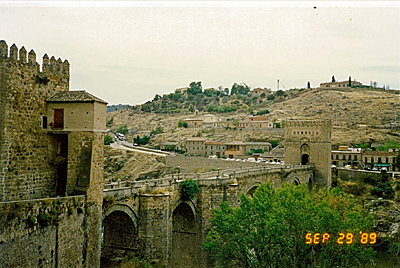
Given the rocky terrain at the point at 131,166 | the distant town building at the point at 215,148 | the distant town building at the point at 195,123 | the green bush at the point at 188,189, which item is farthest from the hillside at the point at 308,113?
the green bush at the point at 188,189

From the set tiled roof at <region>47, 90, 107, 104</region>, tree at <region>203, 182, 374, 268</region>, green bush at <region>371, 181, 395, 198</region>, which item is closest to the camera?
tiled roof at <region>47, 90, 107, 104</region>

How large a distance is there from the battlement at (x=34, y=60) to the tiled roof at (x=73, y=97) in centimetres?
108

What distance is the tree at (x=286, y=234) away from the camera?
69.2 feet

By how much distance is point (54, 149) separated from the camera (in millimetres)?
17422

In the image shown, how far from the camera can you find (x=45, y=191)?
17047 mm

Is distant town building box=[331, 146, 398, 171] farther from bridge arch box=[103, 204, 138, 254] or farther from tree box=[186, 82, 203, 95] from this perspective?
tree box=[186, 82, 203, 95]

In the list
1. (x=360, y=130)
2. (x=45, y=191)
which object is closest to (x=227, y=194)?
(x=45, y=191)

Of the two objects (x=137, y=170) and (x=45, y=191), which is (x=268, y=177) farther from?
(x=137, y=170)

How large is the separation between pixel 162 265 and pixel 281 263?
6.56 metres

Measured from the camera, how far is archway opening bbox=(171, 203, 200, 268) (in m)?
27.3

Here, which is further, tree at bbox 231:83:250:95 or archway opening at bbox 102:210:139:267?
tree at bbox 231:83:250:95
